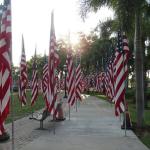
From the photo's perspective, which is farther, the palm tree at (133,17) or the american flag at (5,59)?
the palm tree at (133,17)

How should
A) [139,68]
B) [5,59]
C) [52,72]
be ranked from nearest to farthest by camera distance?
[5,59] → [52,72] → [139,68]

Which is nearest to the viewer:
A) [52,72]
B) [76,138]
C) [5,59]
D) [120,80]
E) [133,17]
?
[5,59]

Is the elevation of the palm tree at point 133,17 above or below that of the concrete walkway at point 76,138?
above

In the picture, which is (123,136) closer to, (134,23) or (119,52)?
(119,52)

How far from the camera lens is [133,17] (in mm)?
17531

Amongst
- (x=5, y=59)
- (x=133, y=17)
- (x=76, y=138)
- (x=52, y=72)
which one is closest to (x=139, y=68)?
(x=133, y=17)

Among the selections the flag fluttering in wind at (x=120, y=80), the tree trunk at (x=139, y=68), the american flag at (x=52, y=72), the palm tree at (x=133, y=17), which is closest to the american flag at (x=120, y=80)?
the flag fluttering in wind at (x=120, y=80)

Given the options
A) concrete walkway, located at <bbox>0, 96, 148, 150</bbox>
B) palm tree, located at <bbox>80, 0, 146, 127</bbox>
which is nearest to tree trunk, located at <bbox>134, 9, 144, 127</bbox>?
palm tree, located at <bbox>80, 0, 146, 127</bbox>

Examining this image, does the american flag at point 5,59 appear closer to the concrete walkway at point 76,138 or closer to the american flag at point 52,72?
the concrete walkway at point 76,138

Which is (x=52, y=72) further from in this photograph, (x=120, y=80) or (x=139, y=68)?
(x=139, y=68)

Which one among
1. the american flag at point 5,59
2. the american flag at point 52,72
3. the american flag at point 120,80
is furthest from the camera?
the american flag at point 120,80

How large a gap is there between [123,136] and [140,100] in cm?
316

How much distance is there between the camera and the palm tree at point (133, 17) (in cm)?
1678

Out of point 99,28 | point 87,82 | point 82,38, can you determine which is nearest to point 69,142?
point 99,28
